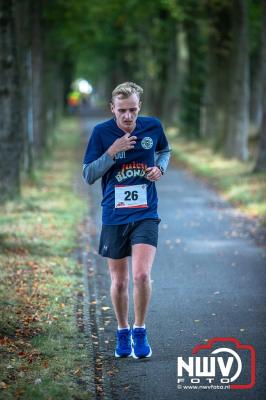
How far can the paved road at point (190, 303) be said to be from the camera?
6.32 m

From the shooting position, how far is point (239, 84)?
25828 mm

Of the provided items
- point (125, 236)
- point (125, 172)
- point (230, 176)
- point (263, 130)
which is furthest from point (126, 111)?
point (230, 176)

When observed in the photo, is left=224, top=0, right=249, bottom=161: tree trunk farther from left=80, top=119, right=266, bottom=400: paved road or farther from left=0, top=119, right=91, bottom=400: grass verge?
left=80, top=119, right=266, bottom=400: paved road

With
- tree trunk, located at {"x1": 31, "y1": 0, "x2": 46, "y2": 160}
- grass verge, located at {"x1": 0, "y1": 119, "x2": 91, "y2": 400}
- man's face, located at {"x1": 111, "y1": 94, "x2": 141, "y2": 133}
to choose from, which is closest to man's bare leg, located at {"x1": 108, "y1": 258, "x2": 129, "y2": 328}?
grass verge, located at {"x1": 0, "y1": 119, "x2": 91, "y2": 400}

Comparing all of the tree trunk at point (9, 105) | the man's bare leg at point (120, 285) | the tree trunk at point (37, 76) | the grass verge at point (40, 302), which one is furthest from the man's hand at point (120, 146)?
the tree trunk at point (37, 76)

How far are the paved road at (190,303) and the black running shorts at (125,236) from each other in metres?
0.90

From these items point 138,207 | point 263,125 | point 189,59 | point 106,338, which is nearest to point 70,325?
point 106,338

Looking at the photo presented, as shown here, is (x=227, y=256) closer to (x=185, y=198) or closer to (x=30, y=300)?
(x=30, y=300)

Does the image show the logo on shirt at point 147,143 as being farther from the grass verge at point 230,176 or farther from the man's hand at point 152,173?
the grass verge at point 230,176

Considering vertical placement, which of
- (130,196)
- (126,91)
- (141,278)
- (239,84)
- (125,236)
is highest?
(126,91)

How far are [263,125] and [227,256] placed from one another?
31.5 feet

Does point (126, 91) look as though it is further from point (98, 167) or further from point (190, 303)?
point (190, 303)

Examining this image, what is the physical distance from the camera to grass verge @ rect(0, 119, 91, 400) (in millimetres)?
6195

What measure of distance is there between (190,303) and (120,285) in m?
2.34
